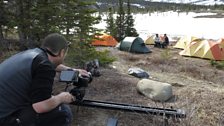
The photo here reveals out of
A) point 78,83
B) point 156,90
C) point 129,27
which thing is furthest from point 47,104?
point 129,27

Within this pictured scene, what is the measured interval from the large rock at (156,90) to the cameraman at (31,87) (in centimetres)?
403

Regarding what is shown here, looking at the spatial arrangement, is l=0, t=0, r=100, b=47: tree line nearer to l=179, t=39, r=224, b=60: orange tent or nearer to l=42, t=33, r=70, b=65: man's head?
l=42, t=33, r=70, b=65: man's head

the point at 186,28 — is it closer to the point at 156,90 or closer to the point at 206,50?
the point at 206,50

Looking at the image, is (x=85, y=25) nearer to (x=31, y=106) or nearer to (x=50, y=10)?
(x=50, y=10)

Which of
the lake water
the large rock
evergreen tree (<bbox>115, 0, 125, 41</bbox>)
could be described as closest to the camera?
the large rock

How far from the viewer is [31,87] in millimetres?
3146

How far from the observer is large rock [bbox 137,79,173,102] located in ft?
23.8

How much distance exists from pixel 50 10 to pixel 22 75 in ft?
17.6

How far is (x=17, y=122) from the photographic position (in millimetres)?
3305

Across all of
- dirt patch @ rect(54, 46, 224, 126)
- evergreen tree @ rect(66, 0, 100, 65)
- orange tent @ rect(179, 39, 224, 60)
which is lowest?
orange tent @ rect(179, 39, 224, 60)

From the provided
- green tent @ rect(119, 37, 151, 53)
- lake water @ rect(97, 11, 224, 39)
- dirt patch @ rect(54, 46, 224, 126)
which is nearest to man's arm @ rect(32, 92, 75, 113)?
dirt patch @ rect(54, 46, 224, 126)

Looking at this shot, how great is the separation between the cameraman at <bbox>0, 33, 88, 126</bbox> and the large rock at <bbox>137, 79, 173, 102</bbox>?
4.03m

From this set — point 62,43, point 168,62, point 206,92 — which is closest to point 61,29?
point 206,92

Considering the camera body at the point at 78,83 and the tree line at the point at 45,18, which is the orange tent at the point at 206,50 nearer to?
the tree line at the point at 45,18
